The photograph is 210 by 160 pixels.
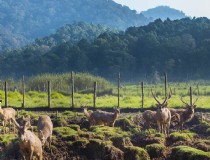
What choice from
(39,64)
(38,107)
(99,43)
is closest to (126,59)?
(99,43)

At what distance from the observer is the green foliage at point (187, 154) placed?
15391mm

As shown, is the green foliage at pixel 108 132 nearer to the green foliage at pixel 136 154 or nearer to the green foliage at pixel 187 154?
the green foliage at pixel 136 154

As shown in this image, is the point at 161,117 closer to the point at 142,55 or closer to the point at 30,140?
the point at 30,140

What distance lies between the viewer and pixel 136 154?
1634 centimetres

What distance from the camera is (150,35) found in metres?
94.1

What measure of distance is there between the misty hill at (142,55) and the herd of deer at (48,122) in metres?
56.7

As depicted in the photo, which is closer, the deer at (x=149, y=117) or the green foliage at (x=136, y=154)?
the green foliage at (x=136, y=154)

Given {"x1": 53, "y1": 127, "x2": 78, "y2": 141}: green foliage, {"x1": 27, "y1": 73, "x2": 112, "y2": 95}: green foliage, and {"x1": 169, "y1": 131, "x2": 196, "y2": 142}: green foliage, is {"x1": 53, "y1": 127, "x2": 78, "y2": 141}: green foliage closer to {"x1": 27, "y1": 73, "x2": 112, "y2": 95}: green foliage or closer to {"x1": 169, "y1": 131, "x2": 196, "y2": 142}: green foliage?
{"x1": 169, "y1": 131, "x2": 196, "y2": 142}: green foliage

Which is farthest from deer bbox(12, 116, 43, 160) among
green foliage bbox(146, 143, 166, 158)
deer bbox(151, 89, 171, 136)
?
deer bbox(151, 89, 171, 136)

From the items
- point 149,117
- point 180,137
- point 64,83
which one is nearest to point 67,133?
point 149,117

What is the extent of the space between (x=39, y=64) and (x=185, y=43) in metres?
30.4

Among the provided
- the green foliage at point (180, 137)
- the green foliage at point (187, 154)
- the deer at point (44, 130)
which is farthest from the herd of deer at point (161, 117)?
the deer at point (44, 130)

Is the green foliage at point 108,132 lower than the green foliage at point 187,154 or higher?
higher

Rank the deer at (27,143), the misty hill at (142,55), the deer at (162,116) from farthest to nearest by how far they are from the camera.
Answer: the misty hill at (142,55), the deer at (162,116), the deer at (27,143)
